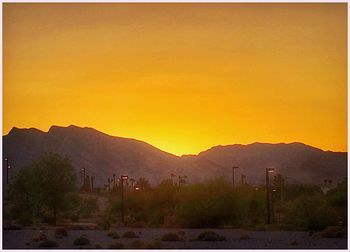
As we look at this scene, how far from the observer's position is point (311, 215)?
30.4 m

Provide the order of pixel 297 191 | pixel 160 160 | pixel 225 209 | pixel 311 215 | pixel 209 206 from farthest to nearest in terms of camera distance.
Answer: pixel 160 160 < pixel 297 191 < pixel 225 209 < pixel 209 206 < pixel 311 215

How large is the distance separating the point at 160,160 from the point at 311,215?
46195mm

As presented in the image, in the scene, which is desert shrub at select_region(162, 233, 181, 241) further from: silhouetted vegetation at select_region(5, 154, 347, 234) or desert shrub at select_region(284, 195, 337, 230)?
desert shrub at select_region(284, 195, 337, 230)

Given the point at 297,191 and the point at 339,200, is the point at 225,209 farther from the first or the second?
the point at 297,191

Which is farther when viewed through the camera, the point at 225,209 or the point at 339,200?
the point at 339,200

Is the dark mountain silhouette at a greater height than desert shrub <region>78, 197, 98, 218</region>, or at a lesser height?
greater

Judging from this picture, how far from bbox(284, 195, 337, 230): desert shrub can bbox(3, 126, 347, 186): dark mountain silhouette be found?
33.4 m

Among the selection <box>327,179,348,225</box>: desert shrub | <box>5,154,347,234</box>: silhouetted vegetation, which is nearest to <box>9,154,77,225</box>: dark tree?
<box>5,154,347,234</box>: silhouetted vegetation

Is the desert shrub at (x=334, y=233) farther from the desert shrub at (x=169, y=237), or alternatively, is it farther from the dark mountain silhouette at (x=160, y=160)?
the dark mountain silhouette at (x=160, y=160)

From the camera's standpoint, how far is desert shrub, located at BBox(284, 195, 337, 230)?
3000 centimetres

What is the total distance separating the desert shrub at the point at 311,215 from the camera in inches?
1181

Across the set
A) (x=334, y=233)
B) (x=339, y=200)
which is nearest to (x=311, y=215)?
(x=334, y=233)

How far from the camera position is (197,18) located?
22.5m

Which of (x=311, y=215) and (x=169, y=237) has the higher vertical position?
(x=311, y=215)
